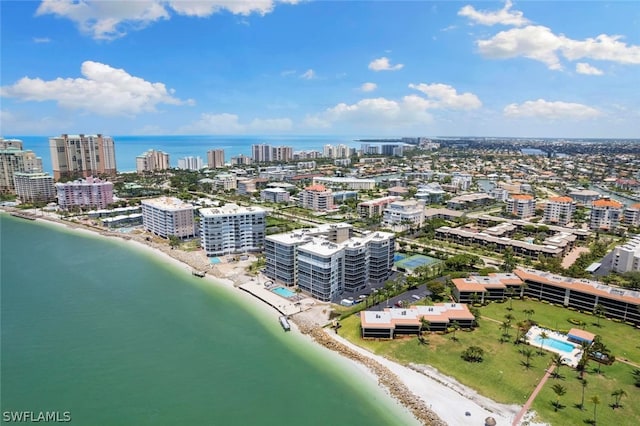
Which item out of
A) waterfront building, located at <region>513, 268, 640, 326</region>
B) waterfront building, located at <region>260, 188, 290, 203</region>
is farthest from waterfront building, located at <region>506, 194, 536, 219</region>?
waterfront building, located at <region>260, 188, 290, 203</region>

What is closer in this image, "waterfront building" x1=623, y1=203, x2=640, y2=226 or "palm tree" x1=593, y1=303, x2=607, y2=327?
"palm tree" x1=593, y1=303, x2=607, y2=327

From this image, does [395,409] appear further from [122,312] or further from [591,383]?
[122,312]

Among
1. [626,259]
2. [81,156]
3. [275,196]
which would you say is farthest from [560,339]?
[81,156]

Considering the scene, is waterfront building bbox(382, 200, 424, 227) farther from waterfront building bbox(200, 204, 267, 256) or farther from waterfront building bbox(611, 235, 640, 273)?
waterfront building bbox(611, 235, 640, 273)

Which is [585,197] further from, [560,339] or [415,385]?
[415,385]

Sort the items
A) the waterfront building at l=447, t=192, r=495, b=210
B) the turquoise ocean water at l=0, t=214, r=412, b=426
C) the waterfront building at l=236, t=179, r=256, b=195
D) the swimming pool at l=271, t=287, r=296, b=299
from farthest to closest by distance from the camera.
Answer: the waterfront building at l=236, t=179, r=256, b=195 → the waterfront building at l=447, t=192, r=495, b=210 → the swimming pool at l=271, t=287, r=296, b=299 → the turquoise ocean water at l=0, t=214, r=412, b=426

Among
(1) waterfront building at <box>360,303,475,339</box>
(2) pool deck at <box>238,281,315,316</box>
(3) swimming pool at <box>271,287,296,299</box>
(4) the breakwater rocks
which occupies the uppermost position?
(1) waterfront building at <box>360,303,475,339</box>
